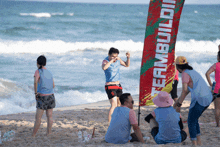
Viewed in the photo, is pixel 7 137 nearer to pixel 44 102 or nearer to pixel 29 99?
pixel 44 102

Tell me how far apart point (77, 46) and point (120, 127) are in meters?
21.9

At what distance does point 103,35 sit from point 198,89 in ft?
89.3

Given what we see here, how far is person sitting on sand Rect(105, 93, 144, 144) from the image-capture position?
3754 millimetres

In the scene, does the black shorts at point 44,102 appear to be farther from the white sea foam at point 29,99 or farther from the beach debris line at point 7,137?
the white sea foam at point 29,99

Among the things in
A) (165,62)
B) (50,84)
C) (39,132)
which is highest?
(165,62)

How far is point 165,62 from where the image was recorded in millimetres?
4617

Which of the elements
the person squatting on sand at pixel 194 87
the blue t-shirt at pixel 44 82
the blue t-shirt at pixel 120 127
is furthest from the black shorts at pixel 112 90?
the person squatting on sand at pixel 194 87

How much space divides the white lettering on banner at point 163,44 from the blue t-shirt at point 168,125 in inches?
44.0

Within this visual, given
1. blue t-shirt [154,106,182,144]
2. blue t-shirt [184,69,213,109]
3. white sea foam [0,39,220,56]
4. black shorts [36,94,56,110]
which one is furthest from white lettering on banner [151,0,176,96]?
white sea foam [0,39,220,56]

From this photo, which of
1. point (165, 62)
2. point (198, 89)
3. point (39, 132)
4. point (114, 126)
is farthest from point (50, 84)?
point (198, 89)

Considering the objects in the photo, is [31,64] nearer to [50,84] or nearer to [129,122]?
[50,84]

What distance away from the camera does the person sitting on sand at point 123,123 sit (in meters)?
3.75

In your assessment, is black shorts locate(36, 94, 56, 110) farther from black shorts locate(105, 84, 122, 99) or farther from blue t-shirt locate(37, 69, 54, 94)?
black shorts locate(105, 84, 122, 99)

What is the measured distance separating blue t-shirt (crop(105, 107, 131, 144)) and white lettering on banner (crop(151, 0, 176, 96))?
3.76 feet
